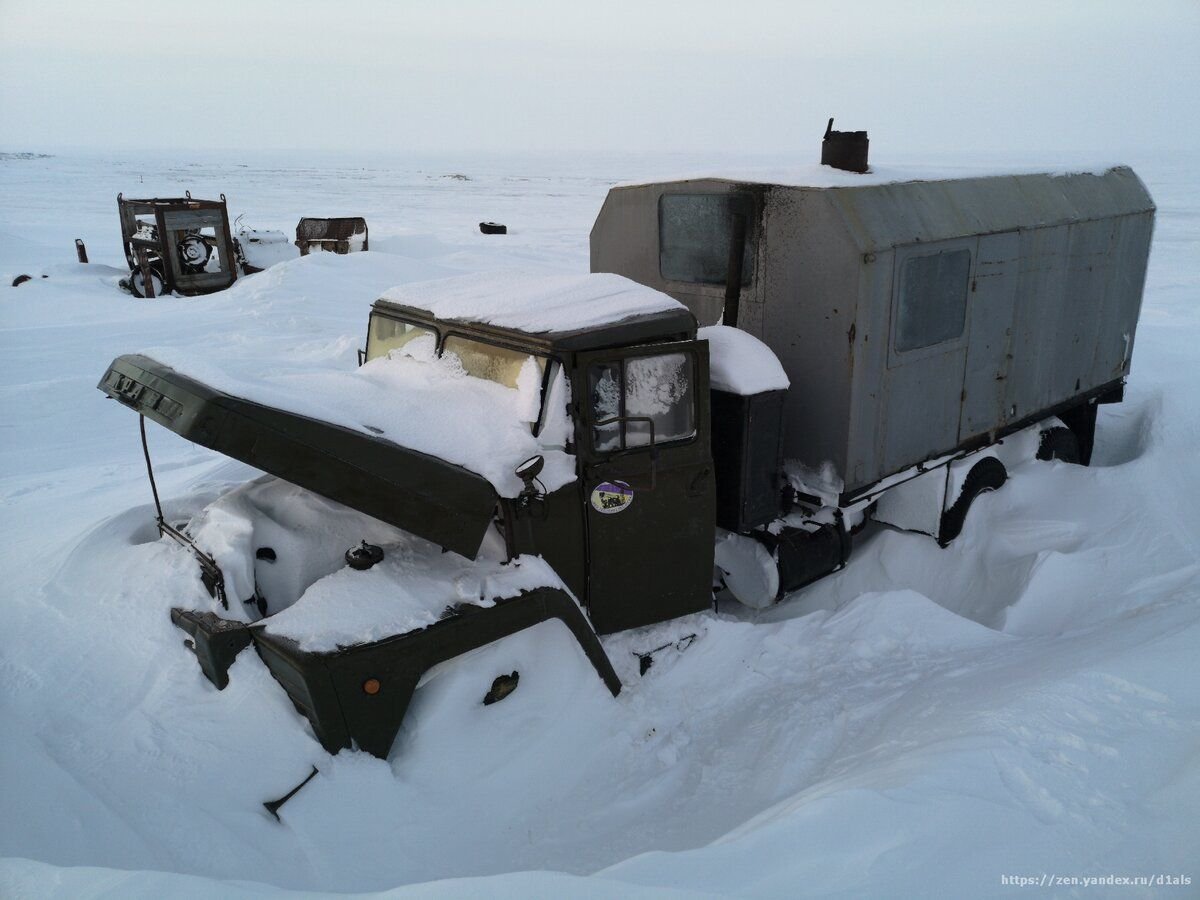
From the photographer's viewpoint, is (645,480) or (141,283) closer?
(645,480)

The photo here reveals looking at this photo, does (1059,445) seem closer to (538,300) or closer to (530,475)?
(538,300)

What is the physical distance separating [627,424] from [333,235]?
19616 millimetres

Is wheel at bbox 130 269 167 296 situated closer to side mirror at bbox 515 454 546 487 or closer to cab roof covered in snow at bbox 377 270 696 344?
cab roof covered in snow at bbox 377 270 696 344

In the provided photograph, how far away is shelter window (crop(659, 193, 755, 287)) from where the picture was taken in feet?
19.5

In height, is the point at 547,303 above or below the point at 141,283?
above

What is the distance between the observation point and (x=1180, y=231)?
27469mm

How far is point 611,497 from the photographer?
15.5 feet

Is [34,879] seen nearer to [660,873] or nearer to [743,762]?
[660,873]

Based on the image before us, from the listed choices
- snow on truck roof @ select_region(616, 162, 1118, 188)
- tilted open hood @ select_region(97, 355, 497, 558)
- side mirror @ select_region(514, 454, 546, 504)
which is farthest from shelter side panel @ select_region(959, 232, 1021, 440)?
tilted open hood @ select_region(97, 355, 497, 558)

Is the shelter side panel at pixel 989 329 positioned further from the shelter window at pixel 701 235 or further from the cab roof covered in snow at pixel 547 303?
the cab roof covered in snow at pixel 547 303

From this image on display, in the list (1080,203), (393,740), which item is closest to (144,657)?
(393,740)

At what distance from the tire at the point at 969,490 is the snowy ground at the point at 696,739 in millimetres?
121

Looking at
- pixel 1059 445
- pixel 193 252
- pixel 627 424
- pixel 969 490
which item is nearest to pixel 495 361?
pixel 627 424

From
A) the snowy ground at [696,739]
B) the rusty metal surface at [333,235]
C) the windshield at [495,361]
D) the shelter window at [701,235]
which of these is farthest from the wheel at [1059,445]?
the rusty metal surface at [333,235]
